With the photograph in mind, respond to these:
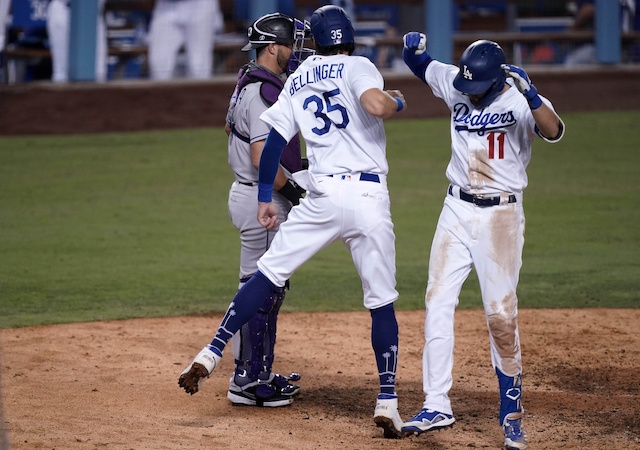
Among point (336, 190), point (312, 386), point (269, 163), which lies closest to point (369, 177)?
point (336, 190)

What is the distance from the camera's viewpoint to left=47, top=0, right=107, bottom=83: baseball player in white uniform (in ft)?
44.8

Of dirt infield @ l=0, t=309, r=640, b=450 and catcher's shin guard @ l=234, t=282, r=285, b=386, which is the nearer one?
dirt infield @ l=0, t=309, r=640, b=450

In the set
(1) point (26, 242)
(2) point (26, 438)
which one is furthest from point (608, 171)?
(2) point (26, 438)

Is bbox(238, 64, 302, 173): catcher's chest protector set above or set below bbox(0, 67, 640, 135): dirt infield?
above

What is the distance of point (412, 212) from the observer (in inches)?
418

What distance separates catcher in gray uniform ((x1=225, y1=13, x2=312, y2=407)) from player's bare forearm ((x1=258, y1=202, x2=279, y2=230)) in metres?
0.26

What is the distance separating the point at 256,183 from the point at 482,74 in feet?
4.43

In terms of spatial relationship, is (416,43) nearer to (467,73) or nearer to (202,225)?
(467,73)

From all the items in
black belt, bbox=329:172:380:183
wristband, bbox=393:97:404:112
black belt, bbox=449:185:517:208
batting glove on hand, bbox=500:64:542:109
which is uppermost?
batting glove on hand, bbox=500:64:542:109

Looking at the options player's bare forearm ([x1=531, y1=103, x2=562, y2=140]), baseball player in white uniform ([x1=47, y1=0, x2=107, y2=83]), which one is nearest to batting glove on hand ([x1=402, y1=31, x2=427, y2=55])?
player's bare forearm ([x1=531, y1=103, x2=562, y2=140])

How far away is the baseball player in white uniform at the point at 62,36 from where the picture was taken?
13.7m

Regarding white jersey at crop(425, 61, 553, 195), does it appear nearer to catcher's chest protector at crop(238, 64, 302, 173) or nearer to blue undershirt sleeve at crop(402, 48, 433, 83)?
blue undershirt sleeve at crop(402, 48, 433, 83)

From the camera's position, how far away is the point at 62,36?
45.0ft

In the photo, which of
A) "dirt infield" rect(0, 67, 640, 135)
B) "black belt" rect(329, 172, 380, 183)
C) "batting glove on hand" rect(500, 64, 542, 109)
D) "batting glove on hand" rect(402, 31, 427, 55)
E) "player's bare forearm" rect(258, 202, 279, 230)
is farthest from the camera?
"dirt infield" rect(0, 67, 640, 135)
